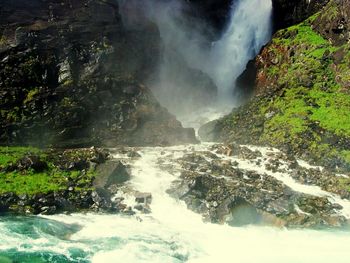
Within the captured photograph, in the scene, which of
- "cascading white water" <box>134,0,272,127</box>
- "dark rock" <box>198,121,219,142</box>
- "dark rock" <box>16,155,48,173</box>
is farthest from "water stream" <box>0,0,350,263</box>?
"cascading white water" <box>134,0,272,127</box>

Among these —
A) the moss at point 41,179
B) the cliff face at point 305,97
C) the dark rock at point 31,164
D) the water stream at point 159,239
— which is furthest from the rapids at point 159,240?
the cliff face at point 305,97

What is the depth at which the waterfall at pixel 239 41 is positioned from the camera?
84000 mm

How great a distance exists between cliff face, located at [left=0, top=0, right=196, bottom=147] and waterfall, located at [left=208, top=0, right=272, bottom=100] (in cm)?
2839

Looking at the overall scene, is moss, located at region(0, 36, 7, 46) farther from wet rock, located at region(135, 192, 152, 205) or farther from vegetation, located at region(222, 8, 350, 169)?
vegetation, located at region(222, 8, 350, 169)

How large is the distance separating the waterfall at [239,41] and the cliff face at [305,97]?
36.2 feet

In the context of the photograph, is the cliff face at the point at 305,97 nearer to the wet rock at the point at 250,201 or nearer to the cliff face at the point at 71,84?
the cliff face at the point at 71,84

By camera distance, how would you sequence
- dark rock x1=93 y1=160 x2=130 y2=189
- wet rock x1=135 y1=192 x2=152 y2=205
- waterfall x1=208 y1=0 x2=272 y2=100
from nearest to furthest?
wet rock x1=135 y1=192 x2=152 y2=205, dark rock x1=93 y1=160 x2=130 y2=189, waterfall x1=208 y1=0 x2=272 y2=100

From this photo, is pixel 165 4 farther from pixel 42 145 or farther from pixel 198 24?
pixel 42 145

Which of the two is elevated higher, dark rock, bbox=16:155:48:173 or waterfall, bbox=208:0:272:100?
waterfall, bbox=208:0:272:100

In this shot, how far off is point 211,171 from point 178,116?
30767mm

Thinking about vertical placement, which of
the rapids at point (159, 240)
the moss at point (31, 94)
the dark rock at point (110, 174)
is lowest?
the rapids at point (159, 240)

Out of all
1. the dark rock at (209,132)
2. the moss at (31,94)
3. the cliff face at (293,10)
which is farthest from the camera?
the cliff face at (293,10)

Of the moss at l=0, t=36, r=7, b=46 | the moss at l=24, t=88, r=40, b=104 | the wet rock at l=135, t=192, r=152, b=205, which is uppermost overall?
the moss at l=0, t=36, r=7, b=46

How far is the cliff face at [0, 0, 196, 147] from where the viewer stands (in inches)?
2031
